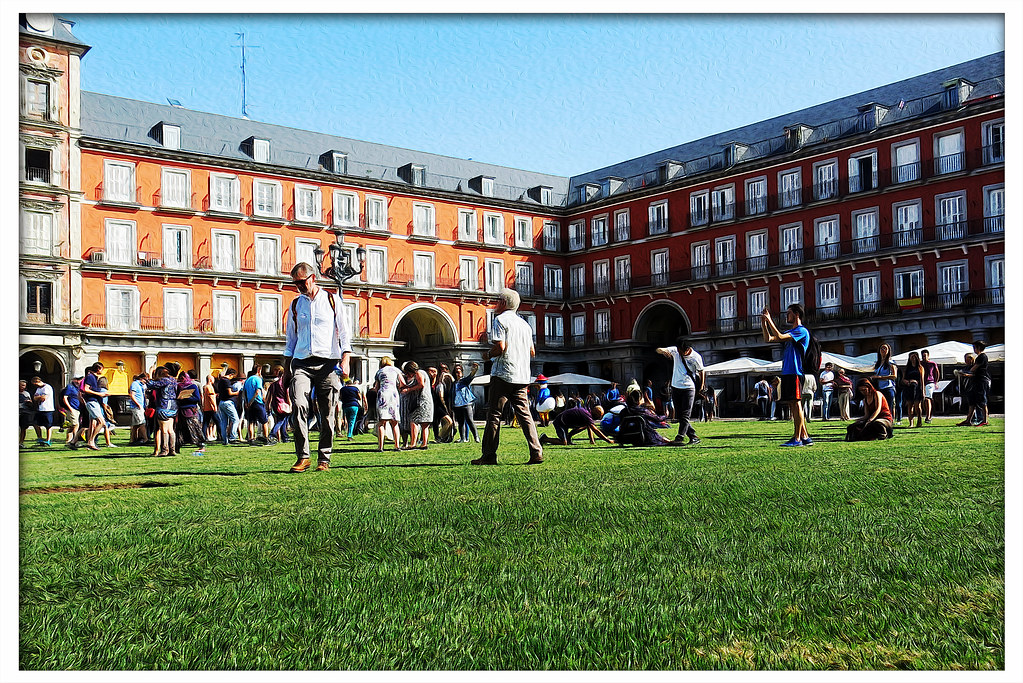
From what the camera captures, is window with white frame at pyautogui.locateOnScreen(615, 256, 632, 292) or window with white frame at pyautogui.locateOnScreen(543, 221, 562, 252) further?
window with white frame at pyautogui.locateOnScreen(615, 256, 632, 292)

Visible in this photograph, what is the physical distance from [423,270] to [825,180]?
1902 centimetres

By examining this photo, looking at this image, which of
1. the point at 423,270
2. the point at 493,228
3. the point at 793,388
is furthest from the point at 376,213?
the point at 793,388

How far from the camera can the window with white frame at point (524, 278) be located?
44812mm

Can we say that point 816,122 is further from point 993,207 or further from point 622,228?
point 993,207

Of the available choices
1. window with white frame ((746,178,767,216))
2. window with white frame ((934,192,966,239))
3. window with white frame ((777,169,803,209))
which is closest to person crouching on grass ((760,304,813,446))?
window with white frame ((934,192,966,239))

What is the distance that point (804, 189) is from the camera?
132 feet

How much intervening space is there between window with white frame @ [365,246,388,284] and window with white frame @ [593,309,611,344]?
430 inches

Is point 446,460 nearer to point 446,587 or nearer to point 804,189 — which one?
point 446,587

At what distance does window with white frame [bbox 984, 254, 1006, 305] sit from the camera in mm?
28828

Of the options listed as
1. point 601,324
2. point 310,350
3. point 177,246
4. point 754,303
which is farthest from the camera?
point 601,324

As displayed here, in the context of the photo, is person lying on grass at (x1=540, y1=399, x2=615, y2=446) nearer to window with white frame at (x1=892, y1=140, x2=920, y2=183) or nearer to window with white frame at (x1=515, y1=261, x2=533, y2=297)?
window with white frame at (x1=892, y1=140, x2=920, y2=183)

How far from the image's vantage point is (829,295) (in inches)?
1515

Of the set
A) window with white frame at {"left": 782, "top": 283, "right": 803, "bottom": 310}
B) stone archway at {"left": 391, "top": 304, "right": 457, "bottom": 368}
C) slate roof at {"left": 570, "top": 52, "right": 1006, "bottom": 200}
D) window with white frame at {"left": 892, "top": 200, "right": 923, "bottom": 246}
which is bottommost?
stone archway at {"left": 391, "top": 304, "right": 457, "bottom": 368}
